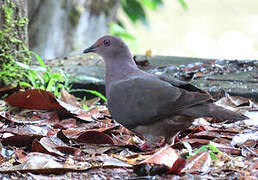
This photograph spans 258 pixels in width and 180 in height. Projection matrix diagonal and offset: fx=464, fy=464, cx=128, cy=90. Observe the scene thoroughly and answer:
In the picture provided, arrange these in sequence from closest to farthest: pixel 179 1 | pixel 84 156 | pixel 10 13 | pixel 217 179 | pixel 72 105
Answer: pixel 217 179 < pixel 84 156 < pixel 72 105 < pixel 10 13 < pixel 179 1

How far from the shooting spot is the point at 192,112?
2861 millimetres

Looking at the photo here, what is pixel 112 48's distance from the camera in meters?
3.61

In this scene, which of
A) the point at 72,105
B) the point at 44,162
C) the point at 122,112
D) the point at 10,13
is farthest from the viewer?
the point at 10,13

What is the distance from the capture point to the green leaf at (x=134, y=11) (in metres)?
9.62

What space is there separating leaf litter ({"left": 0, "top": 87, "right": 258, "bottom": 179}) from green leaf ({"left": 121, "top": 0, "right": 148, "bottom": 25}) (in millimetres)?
5596

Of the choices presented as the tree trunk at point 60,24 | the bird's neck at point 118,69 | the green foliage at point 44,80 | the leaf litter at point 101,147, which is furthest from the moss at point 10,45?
the tree trunk at point 60,24

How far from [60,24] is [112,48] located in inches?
169

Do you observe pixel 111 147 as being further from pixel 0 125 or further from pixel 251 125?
pixel 251 125

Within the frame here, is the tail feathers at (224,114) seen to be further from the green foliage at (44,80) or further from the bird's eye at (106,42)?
the green foliage at (44,80)

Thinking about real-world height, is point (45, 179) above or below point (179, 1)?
below

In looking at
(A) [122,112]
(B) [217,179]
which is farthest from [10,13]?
(B) [217,179]

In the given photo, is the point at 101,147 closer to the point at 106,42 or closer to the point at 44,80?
the point at 106,42

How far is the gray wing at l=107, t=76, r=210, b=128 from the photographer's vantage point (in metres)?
2.86

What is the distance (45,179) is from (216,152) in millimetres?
1052
